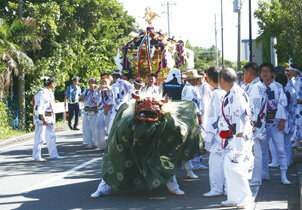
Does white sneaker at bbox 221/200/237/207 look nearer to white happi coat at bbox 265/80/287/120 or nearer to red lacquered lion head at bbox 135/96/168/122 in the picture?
red lacquered lion head at bbox 135/96/168/122

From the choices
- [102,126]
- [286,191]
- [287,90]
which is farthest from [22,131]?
[286,191]

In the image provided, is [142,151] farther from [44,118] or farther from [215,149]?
[44,118]

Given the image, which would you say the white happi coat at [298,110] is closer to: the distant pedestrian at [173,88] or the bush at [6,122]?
the distant pedestrian at [173,88]

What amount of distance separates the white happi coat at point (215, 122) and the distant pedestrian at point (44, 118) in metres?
4.88

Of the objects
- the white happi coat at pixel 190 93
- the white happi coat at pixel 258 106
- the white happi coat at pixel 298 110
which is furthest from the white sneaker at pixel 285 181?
the white happi coat at pixel 298 110

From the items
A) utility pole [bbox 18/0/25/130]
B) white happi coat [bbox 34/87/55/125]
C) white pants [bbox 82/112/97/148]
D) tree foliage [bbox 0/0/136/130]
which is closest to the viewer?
white happi coat [bbox 34/87/55/125]

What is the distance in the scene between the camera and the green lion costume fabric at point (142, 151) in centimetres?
656

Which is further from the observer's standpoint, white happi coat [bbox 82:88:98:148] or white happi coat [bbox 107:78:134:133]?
white happi coat [bbox 82:88:98:148]

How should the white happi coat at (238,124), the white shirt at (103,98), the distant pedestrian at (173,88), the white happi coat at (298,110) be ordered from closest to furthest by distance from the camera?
the white happi coat at (238,124)
the distant pedestrian at (173,88)
the white happi coat at (298,110)
the white shirt at (103,98)

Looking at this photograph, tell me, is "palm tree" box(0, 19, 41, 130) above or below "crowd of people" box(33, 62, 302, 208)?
above

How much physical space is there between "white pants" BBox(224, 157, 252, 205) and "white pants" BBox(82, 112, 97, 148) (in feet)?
23.4

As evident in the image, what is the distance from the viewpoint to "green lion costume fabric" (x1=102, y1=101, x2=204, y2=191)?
6562 millimetres

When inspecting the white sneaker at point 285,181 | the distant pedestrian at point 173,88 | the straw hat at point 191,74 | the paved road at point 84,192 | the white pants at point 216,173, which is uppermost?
the straw hat at point 191,74

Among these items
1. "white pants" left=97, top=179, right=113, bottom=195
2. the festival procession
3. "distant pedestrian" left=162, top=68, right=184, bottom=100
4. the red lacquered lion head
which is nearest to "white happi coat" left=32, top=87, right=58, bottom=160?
the festival procession
